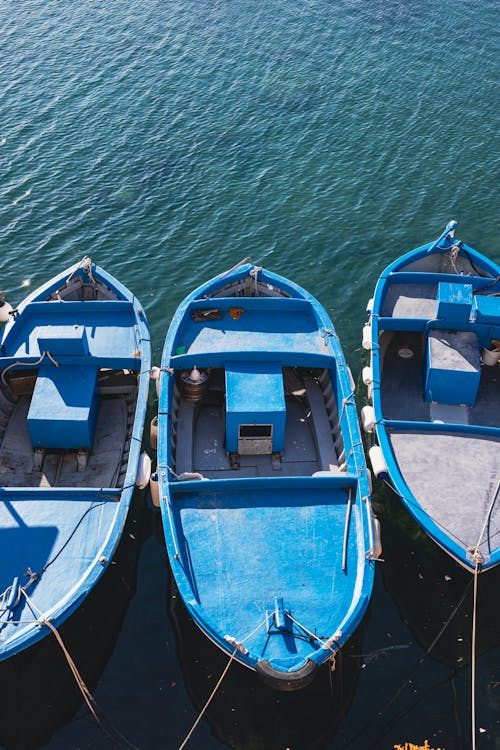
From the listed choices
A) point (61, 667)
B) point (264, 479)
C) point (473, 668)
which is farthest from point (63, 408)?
point (473, 668)

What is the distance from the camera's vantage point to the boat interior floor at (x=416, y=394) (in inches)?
821

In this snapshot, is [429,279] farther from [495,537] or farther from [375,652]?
[375,652]

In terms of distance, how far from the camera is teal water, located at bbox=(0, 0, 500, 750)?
1630 cm

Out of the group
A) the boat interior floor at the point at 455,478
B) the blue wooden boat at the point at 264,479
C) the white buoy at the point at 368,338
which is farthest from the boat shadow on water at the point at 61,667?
the white buoy at the point at 368,338

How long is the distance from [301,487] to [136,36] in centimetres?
4327

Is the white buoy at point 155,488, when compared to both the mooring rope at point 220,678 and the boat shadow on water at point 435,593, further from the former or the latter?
the boat shadow on water at point 435,593

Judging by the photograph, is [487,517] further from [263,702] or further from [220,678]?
[220,678]

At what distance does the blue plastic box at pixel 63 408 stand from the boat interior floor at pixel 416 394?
952 centimetres

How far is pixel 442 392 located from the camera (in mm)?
20812

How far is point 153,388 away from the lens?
23156mm

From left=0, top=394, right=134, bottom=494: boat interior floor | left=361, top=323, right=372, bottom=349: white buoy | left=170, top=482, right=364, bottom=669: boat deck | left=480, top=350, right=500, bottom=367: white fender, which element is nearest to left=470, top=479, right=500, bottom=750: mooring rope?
left=170, top=482, right=364, bottom=669: boat deck

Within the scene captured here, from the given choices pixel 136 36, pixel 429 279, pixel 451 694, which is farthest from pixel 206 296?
pixel 136 36

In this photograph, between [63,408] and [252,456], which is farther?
[252,456]

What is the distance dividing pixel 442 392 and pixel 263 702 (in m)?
10.6
